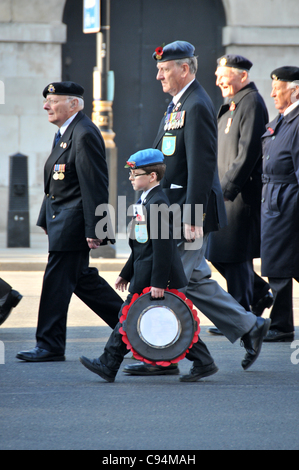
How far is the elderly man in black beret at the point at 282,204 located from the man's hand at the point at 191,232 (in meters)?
1.42

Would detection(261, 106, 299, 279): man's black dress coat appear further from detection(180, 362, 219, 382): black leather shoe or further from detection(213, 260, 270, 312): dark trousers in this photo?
detection(180, 362, 219, 382): black leather shoe

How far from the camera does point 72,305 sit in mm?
7926

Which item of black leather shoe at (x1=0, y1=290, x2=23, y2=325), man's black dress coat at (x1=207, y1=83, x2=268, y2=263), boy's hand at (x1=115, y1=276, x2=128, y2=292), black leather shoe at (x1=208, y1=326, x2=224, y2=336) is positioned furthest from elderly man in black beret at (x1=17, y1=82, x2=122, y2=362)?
black leather shoe at (x1=208, y1=326, x2=224, y2=336)

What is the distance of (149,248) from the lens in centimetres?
461

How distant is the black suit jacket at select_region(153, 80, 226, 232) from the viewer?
4.79 m

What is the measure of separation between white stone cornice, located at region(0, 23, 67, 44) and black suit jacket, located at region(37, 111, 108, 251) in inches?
381

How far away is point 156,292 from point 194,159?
0.87 m

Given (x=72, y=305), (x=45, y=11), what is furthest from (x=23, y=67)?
(x=72, y=305)

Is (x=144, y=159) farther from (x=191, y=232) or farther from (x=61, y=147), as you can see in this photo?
(x=61, y=147)

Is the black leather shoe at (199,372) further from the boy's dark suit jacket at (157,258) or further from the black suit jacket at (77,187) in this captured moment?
the black suit jacket at (77,187)

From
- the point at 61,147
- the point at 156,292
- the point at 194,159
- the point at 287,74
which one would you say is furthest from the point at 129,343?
the point at 287,74

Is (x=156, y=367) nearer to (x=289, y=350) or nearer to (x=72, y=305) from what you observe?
(x=289, y=350)

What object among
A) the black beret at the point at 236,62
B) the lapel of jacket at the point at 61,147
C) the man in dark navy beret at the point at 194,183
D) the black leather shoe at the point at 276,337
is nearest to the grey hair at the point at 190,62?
the man in dark navy beret at the point at 194,183
